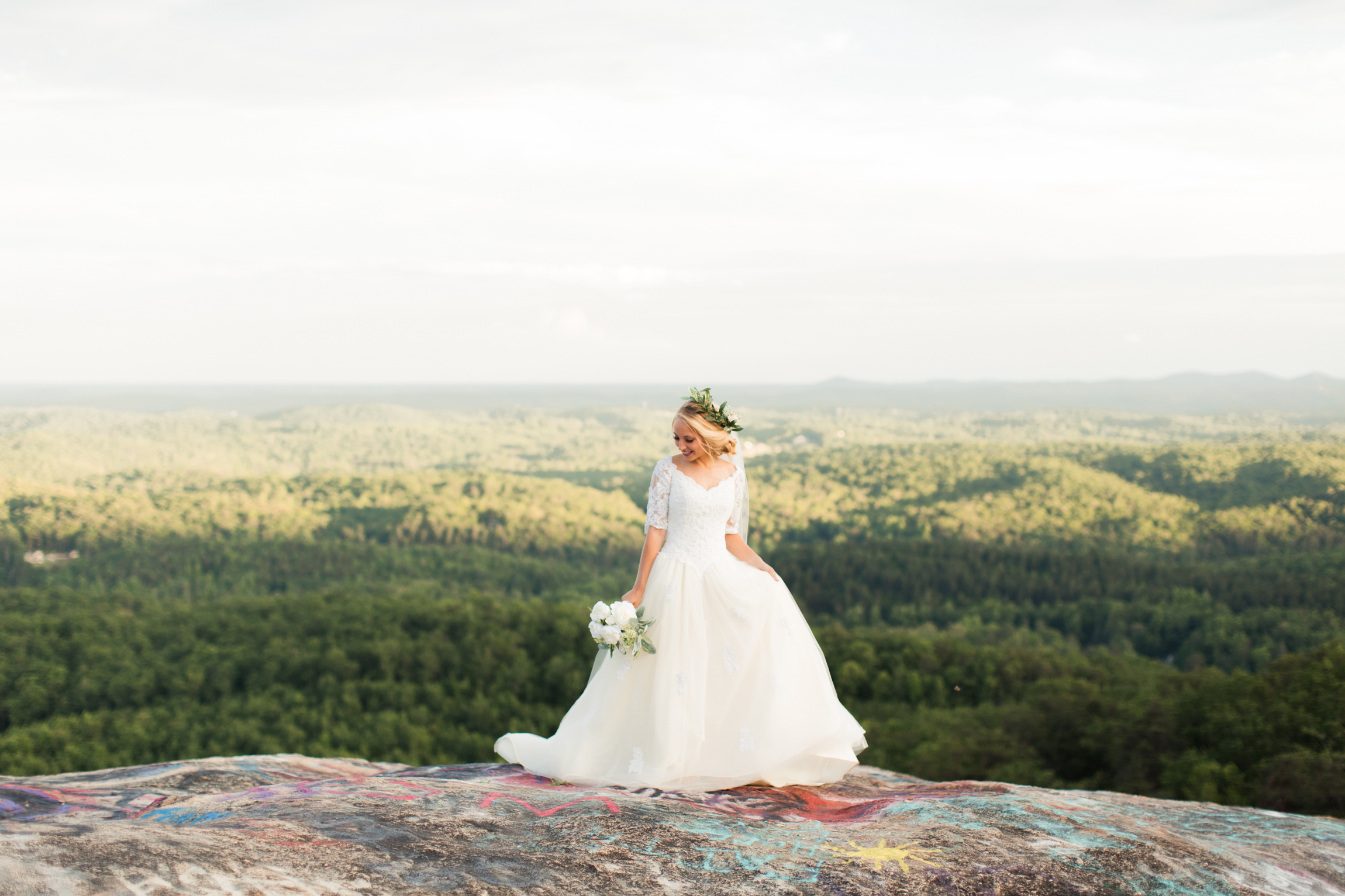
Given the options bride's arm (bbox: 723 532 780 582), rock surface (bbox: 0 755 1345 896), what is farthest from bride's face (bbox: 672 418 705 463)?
rock surface (bbox: 0 755 1345 896)

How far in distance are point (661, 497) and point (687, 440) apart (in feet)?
2.17

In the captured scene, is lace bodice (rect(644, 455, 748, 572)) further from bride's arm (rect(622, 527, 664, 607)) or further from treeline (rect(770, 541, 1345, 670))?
treeline (rect(770, 541, 1345, 670))

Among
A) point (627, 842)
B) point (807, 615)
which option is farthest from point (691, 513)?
point (807, 615)

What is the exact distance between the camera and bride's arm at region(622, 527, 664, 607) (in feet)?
26.1

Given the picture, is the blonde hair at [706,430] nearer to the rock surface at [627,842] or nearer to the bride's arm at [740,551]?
the bride's arm at [740,551]

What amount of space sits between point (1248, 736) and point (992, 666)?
29.2 m

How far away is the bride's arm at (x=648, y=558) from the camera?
7961 millimetres

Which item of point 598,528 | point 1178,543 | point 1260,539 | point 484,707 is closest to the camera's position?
point 484,707

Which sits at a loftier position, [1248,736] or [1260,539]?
[1248,736]

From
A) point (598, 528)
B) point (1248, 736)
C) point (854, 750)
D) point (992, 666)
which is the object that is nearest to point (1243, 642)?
point (992, 666)

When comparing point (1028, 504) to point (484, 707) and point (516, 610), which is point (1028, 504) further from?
point (484, 707)

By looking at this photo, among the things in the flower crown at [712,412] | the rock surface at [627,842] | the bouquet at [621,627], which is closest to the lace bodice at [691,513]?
the flower crown at [712,412]

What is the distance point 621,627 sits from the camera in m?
7.68

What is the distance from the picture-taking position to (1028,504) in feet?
463
